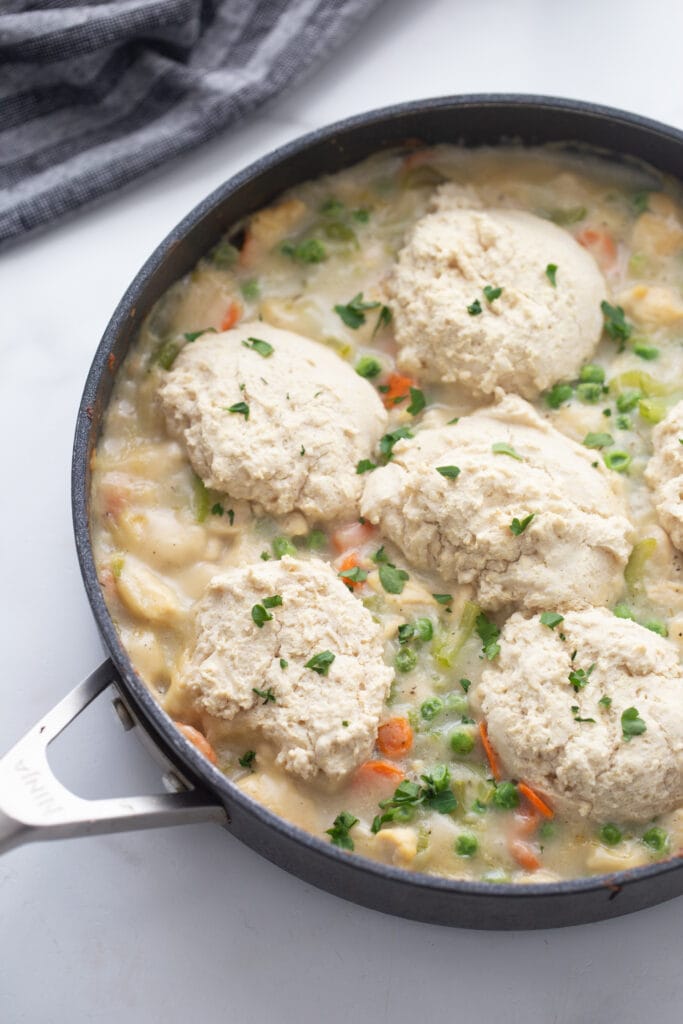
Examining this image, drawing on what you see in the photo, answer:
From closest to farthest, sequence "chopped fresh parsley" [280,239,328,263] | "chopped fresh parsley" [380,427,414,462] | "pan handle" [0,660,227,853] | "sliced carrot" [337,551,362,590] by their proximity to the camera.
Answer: "pan handle" [0,660,227,853]
"sliced carrot" [337,551,362,590]
"chopped fresh parsley" [380,427,414,462]
"chopped fresh parsley" [280,239,328,263]

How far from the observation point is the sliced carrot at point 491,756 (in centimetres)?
323

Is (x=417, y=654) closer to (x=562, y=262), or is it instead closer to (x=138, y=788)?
(x=138, y=788)

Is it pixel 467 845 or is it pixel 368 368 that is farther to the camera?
pixel 368 368

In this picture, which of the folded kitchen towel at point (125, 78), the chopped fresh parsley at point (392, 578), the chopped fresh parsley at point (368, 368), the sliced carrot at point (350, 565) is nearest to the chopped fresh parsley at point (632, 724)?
the chopped fresh parsley at point (392, 578)

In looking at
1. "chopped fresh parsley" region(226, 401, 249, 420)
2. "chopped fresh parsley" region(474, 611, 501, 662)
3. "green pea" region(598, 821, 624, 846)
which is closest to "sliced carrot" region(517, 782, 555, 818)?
"green pea" region(598, 821, 624, 846)

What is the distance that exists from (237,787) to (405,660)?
1.86 feet

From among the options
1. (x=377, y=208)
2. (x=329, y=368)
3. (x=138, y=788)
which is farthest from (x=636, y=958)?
(x=377, y=208)

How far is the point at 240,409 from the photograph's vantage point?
11.5 ft

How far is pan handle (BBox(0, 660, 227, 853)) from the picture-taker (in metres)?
2.81

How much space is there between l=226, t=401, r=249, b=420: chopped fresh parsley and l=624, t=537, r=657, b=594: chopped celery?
1.14 meters

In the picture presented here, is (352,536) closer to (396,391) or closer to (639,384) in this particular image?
(396,391)

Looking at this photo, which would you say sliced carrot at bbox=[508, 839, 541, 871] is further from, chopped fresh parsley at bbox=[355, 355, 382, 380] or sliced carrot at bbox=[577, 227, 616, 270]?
sliced carrot at bbox=[577, 227, 616, 270]

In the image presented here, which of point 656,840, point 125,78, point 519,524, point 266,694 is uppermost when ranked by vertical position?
point 125,78

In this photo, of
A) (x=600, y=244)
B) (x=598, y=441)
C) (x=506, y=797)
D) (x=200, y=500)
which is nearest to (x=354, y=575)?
(x=200, y=500)
